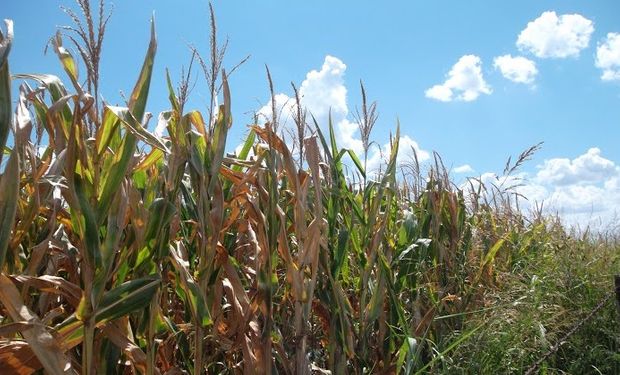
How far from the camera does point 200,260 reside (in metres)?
1.59

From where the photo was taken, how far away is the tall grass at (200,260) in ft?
4.32

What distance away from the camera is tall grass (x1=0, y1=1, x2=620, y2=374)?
1317 millimetres

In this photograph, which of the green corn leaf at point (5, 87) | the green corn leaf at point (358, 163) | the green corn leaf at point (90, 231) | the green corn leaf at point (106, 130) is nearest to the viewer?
the green corn leaf at point (5, 87)

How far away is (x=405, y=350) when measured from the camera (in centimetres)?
221

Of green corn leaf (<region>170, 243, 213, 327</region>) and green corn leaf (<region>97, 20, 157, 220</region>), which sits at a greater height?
green corn leaf (<region>97, 20, 157, 220</region>)

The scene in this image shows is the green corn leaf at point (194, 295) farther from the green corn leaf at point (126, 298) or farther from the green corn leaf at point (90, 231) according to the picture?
the green corn leaf at point (90, 231)

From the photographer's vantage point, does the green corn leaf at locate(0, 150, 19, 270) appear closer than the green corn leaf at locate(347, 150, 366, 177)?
Yes

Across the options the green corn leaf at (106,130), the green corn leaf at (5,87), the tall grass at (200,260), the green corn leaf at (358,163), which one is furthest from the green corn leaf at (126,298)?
the green corn leaf at (358,163)

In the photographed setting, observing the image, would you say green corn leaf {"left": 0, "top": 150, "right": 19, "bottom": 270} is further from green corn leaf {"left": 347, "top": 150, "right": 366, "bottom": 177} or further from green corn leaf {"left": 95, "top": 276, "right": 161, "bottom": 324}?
green corn leaf {"left": 347, "top": 150, "right": 366, "bottom": 177}

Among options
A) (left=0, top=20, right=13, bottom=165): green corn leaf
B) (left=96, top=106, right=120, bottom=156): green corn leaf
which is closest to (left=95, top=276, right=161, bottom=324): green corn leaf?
(left=96, top=106, right=120, bottom=156): green corn leaf

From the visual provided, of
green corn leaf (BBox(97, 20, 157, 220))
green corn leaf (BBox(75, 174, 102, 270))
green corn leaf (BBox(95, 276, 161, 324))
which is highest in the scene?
green corn leaf (BBox(97, 20, 157, 220))

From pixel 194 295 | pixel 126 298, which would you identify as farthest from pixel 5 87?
pixel 194 295

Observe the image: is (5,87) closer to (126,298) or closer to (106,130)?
(106,130)

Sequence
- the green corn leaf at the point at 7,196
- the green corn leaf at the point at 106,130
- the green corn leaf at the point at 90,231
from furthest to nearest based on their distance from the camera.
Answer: the green corn leaf at the point at 106,130 → the green corn leaf at the point at 90,231 → the green corn leaf at the point at 7,196
